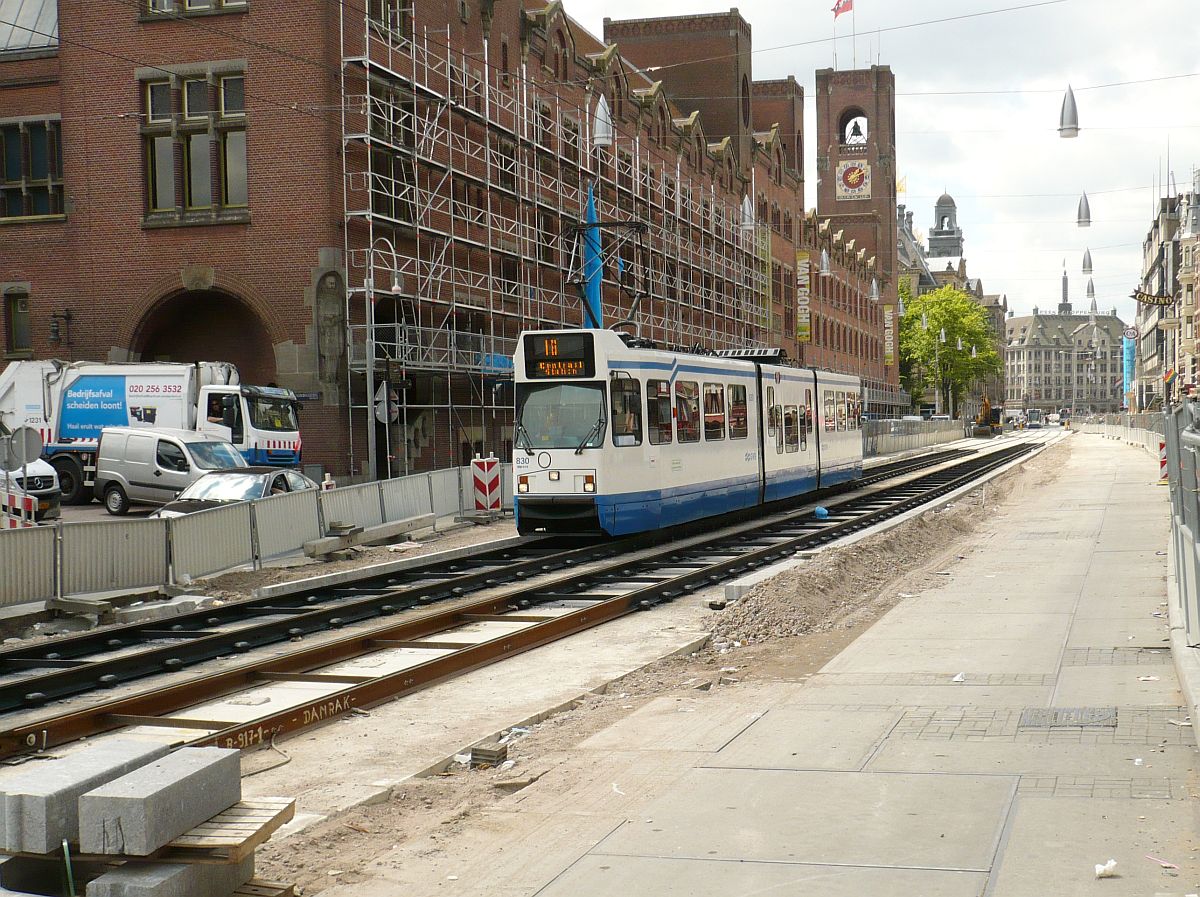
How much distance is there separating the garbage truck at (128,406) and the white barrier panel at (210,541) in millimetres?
13280

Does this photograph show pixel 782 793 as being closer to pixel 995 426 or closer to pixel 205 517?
pixel 205 517

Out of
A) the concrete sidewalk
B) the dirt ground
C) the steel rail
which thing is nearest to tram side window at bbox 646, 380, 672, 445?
the steel rail

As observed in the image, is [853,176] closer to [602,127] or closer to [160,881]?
[602,127]

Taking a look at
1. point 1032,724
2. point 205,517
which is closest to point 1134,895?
point 1032,724

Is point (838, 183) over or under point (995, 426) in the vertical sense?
over

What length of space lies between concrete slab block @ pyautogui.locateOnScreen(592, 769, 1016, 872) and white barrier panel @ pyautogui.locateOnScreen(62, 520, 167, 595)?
36.3 ft

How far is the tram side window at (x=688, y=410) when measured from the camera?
22.5 meters

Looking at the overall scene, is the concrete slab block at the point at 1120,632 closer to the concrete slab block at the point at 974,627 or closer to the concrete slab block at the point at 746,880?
the concrete slab block at the point at 974,627

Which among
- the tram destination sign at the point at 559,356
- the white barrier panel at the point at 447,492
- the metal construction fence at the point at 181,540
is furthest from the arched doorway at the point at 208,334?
the tram destination sign at the point at 559,356

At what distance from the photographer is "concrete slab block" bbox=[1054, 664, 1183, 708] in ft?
26.9

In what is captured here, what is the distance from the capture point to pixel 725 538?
75.2 ft

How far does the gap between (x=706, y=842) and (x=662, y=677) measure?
4956mm

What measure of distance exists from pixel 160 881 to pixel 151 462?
24.9 m

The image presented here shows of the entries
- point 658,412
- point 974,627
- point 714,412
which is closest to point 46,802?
point 974,627
